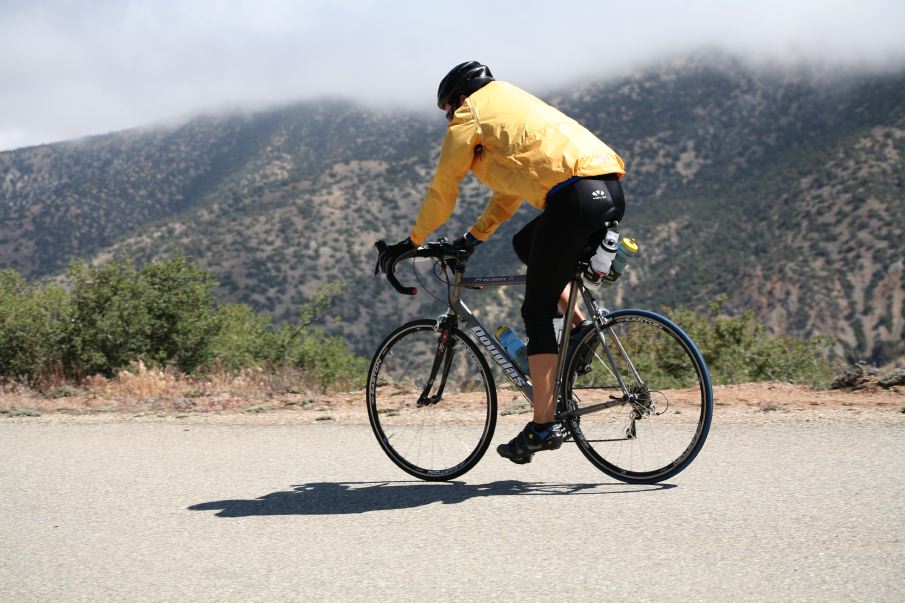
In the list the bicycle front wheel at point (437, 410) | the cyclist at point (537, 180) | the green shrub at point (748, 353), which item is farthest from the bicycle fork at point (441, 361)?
Answer: the green shrub at point (748, 353)

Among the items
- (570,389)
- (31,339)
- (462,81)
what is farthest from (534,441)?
(31,339)

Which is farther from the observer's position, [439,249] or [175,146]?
[175,146]

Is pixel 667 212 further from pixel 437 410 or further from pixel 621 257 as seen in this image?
pixel 621 257

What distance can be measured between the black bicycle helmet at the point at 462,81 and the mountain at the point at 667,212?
1126 inches

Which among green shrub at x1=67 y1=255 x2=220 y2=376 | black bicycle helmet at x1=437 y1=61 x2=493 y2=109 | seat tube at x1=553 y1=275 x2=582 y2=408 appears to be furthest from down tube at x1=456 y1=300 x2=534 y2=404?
green shrub at x1=67 y1=255 x2=220 y2=376

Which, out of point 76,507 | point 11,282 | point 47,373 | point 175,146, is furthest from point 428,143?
point 76,507

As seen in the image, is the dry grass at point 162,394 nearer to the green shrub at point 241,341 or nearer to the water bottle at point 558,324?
the green shrub at point 241,341

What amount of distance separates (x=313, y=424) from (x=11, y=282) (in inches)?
584

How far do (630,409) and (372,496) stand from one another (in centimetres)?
143

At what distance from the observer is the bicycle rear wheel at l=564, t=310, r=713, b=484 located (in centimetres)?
437

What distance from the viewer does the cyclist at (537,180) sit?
4180 mm

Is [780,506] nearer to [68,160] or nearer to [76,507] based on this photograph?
[76,507]

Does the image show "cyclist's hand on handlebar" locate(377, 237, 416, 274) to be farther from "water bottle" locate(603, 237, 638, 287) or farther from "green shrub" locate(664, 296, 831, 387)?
"green shrub" locate(664, 296, 831, 387)

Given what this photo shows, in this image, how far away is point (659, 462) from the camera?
441cm
